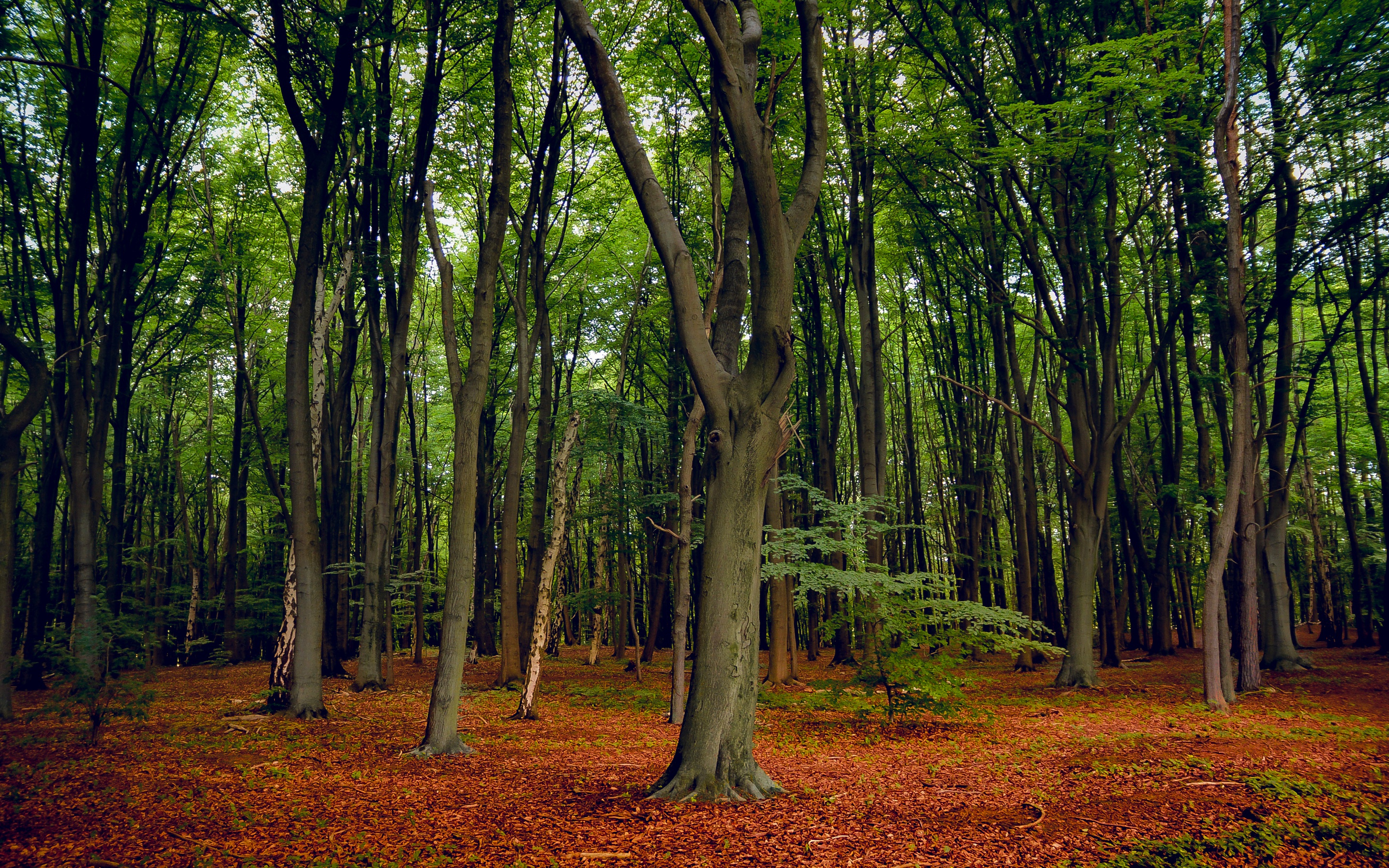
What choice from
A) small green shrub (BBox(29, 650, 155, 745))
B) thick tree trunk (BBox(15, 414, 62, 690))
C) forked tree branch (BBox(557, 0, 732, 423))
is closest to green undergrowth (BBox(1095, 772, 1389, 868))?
forked tree branch (BBox(557, 0, 732, 423))

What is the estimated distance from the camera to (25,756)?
6.26 m

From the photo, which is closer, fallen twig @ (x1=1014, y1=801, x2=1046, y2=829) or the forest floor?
the forest floor

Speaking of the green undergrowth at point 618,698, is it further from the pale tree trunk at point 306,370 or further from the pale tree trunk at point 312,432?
the pale tree trunk at point 312,432

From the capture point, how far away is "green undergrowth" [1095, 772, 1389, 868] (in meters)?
3.86

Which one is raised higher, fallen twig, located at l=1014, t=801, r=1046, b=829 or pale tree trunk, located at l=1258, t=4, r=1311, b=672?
pale tree trunk, located at l=1258, t=4, r=1311, b=672

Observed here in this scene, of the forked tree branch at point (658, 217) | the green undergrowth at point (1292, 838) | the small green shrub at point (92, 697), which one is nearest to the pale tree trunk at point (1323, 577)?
the green undergrowth at point (1292, 838)

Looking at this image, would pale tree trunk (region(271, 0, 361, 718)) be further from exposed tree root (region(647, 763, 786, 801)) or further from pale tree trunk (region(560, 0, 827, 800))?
exposed tree root (region(647, 763, 786, 801))

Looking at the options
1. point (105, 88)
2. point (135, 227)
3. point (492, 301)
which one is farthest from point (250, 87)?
point (492, 301)

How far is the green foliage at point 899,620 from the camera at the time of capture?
27.7 ft

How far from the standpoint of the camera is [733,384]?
5332mm

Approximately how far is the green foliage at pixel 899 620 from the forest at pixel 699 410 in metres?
0.08

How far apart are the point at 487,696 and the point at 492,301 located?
7.49m

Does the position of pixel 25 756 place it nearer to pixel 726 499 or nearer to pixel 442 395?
pixel 726 499

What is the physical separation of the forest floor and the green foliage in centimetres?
45
